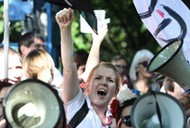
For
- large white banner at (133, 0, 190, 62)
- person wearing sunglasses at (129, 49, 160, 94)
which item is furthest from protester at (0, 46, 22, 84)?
person wearing sunglasses at (129, 49, 160, 94)

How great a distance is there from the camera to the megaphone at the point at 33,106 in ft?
13.6

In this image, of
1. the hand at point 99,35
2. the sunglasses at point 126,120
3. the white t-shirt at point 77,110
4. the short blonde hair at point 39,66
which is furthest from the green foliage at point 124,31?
the sunglasses at point 126,120

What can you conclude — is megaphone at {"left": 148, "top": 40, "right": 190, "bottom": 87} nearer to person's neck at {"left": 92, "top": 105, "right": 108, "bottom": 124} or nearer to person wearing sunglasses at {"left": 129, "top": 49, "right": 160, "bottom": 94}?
person's neck at {"left": 92, "top": 105, "right": 108, "bottom": 124}

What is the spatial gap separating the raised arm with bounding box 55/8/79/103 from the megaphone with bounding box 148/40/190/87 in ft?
1.69

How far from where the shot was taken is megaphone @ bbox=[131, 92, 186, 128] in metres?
4.37

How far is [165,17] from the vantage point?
22.3 ft

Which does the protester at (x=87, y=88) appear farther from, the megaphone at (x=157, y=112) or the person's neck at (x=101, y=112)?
the megaphone at (x=157, y=112)

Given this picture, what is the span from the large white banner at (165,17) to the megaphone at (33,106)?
2523 mm

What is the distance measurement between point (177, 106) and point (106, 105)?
152cm

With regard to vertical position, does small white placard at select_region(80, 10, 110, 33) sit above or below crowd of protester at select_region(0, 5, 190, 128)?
above

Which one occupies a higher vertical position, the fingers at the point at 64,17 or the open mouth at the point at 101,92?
the fingers at the point at 64,17

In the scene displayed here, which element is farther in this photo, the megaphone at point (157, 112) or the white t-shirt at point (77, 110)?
the white t-shirt at point (77, 110)

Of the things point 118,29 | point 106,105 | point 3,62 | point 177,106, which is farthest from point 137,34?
point 177,106

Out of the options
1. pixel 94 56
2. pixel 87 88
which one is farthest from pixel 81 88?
pixel 94 56
